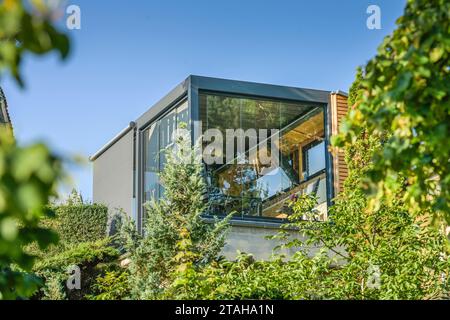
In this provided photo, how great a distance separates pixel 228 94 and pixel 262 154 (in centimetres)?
141

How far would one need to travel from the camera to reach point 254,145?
603 inches

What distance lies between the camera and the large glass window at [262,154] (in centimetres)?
1471

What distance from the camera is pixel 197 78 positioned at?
14.7 metres

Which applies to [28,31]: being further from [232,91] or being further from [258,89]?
[258,89]

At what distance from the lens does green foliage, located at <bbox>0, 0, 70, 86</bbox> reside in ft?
8.61

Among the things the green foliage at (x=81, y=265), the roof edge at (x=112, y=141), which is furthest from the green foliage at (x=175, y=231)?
the roof edge at (x=112, y=141)

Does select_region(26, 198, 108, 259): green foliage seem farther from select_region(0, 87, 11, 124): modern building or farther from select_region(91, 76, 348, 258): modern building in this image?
select_region(0, 87, 11, 124): modern building

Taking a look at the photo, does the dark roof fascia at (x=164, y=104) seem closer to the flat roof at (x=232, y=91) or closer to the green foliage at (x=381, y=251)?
the flat roof at (x=232, y=91)

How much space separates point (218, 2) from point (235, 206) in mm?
4767

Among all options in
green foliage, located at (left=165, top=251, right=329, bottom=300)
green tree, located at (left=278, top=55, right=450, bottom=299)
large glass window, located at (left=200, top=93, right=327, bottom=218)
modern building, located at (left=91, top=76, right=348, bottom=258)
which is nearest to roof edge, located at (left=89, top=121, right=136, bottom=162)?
modern building, located at (left=91, top=76, right=348, bottom=258)

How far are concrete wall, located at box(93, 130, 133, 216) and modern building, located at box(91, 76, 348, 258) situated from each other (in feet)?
2.79

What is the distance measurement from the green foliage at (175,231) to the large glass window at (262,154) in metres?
3.23

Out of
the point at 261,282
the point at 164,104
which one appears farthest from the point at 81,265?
the point at 261,282

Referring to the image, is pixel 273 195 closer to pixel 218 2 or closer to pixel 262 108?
pixel 262 108
